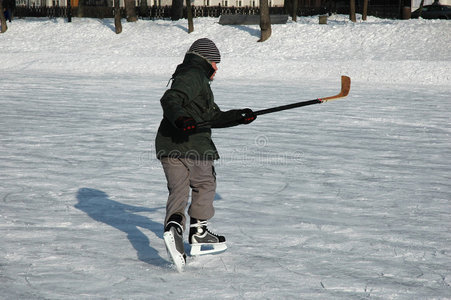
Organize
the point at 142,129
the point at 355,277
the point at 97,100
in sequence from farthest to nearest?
the point at 97,100, the point at 142,129, the point at 355,277

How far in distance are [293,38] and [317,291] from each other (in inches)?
994

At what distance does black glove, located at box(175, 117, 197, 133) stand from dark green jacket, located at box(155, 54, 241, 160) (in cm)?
10

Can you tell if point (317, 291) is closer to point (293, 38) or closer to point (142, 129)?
point (142, 129)

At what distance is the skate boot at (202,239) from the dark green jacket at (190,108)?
1.74 ft

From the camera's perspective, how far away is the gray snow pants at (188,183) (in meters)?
4.32

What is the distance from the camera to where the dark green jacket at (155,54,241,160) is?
411 centimetres

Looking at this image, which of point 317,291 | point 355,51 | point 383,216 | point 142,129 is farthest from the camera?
point 355,51

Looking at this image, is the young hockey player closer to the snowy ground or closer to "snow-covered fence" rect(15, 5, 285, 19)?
the snowy ground

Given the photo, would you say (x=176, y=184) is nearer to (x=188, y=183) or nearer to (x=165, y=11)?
(x=188, y=183)

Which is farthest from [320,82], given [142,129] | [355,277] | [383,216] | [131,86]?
[355,277]

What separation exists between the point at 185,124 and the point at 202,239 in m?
1.04

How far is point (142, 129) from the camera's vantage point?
1109cm

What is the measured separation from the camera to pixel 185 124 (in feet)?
12.9

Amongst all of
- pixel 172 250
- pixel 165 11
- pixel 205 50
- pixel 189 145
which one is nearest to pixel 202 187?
pixel 189 145
